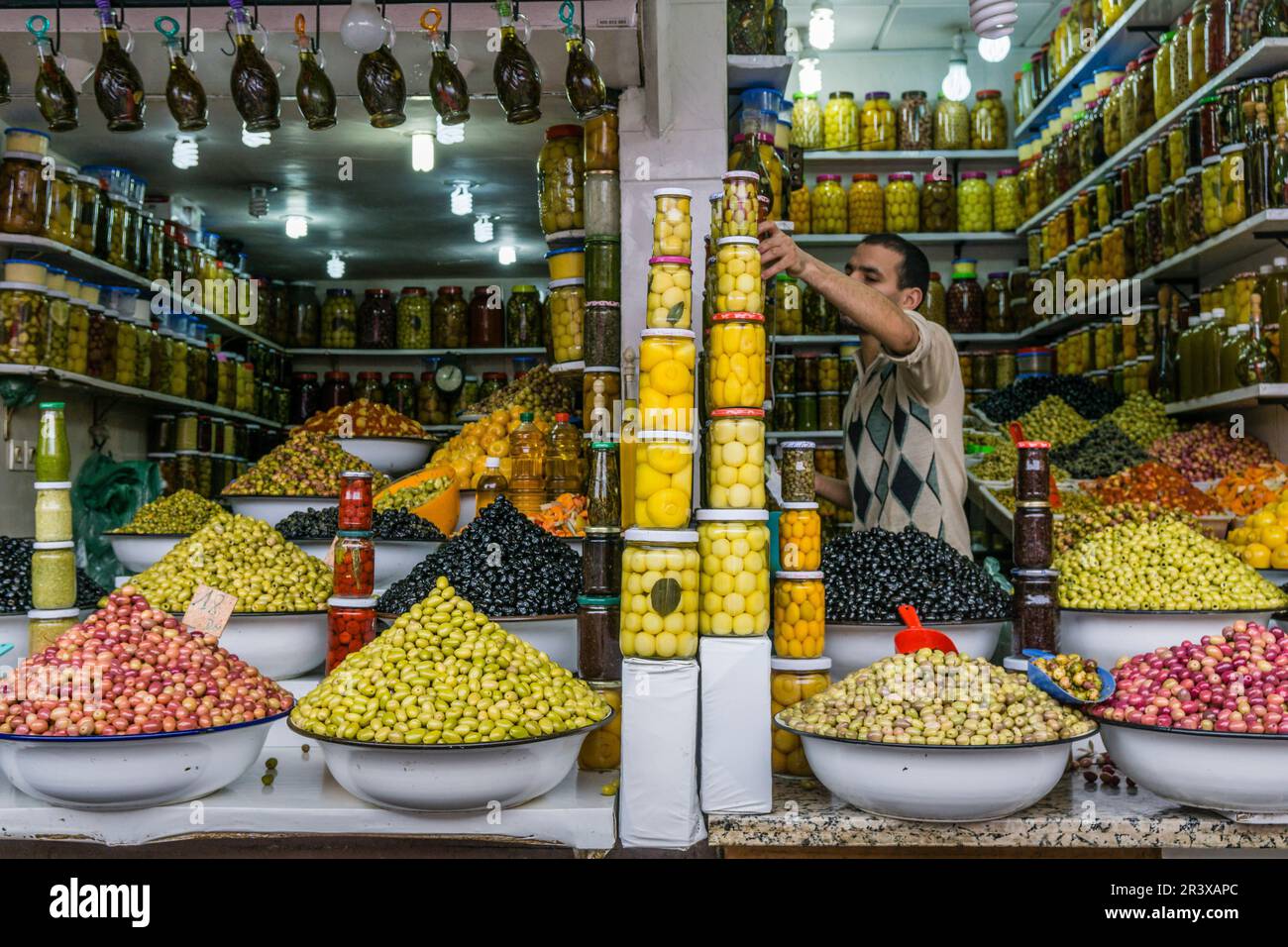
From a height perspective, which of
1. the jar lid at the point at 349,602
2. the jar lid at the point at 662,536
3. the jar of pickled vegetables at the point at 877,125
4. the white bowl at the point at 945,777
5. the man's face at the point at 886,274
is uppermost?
the jar of pickled vegetables at the point at 877,125

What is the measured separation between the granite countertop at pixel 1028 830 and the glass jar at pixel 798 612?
1.02ft

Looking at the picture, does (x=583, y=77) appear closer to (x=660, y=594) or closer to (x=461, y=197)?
(x=660, y=594)

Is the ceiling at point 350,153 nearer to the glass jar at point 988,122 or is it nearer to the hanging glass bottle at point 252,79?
the hanging glass bottle at point 252,79

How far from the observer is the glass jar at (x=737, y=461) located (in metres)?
1.82

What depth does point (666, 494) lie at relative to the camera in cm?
177

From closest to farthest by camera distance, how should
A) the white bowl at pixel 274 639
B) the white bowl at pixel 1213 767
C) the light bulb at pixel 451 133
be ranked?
the white bowl at pixel 1213 767 → the white bowl at pixel 274 639 → the light bulb at pixel 451 133

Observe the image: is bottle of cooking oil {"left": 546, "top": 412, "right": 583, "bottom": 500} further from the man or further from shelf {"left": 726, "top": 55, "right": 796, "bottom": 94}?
shelf {"left": 726, "top": 55, "right": 796, "bottom": 94}

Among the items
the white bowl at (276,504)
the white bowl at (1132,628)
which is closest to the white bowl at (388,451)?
the white bowl at (276,504)

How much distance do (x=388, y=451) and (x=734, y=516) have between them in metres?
2.37

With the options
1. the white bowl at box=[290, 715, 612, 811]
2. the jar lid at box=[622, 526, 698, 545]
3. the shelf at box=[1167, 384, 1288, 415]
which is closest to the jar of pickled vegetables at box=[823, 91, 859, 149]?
the shelf at box=[1167, 384, 1288, 415]

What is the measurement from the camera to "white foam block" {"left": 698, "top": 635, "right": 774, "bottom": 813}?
5.82ft

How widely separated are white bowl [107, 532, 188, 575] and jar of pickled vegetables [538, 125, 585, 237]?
52.1 inches

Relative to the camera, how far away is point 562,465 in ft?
10.8
